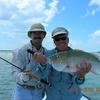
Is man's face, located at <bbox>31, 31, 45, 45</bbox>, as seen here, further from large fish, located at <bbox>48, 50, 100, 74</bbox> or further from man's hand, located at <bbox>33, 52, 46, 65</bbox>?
large fish, located at <bbox>48, 50, 100, 74</bbox>

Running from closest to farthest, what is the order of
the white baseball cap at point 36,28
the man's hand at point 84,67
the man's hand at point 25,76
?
1. the man's hand at point 84,67
2. the man's hand at point 25,76
3. the white baseball cap at point 36,28

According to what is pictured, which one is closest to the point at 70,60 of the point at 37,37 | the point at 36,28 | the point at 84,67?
the point at 84,67

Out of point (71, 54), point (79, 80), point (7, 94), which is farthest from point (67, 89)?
point (7, 94)

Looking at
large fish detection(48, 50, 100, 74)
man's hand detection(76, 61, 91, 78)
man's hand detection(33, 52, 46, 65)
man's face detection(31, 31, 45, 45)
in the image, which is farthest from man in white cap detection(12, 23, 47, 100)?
man's hand detection(76, 61, 91, 78)

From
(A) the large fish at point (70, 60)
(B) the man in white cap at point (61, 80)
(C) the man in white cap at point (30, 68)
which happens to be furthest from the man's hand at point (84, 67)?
(C) the man in white cap at point (30, 68)

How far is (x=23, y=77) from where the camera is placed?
20.6 ft

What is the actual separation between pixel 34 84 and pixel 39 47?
662mm

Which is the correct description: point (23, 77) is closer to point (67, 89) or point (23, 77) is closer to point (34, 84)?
point (34, 84)

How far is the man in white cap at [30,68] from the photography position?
250 inches

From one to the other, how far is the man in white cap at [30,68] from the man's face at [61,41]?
260 millimetres

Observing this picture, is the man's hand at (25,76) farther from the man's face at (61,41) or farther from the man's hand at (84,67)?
the man's hand at (84,67)

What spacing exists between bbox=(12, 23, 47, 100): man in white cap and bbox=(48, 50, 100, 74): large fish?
1.24ft

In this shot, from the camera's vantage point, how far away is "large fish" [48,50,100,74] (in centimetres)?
600

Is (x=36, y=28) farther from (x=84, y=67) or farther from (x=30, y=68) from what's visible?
(x=84, y=67)
